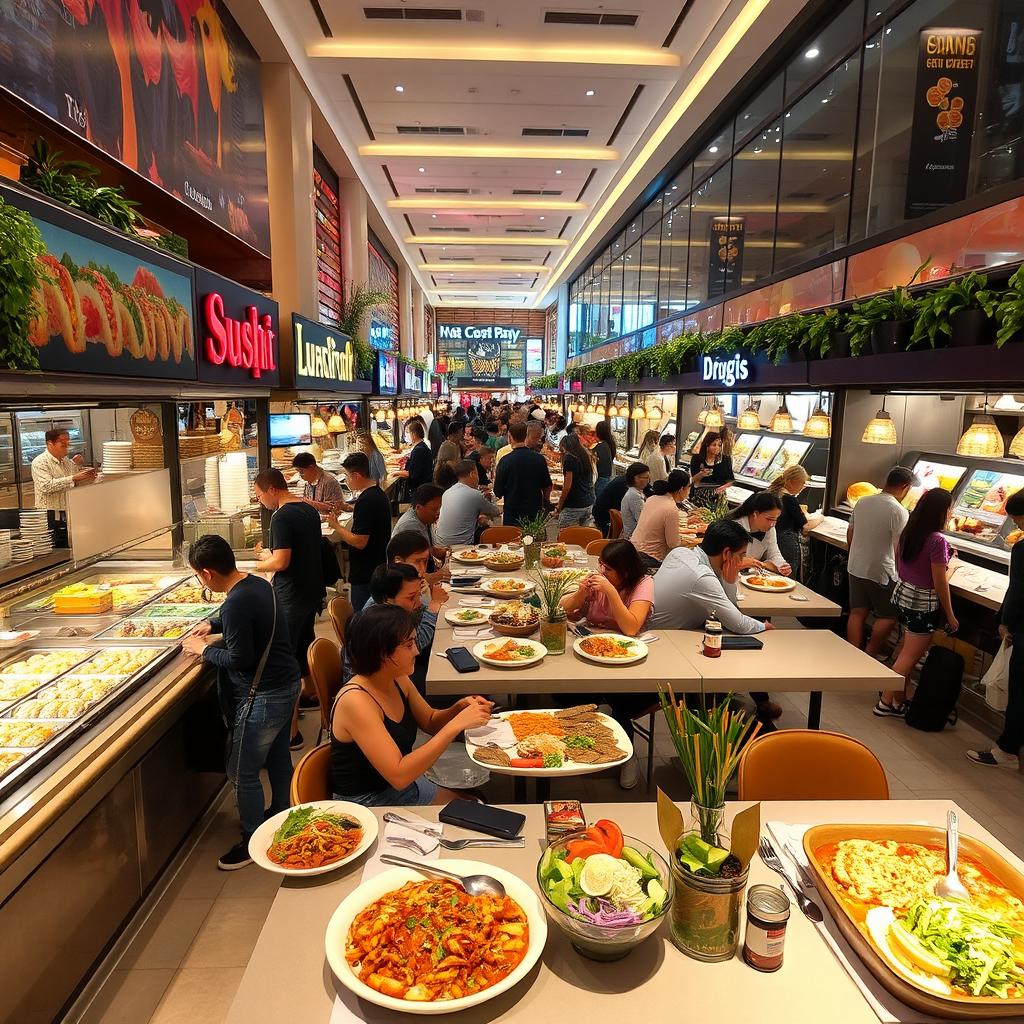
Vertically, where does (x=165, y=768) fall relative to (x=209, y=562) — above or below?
below

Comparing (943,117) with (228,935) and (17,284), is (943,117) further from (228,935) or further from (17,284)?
(228,935)

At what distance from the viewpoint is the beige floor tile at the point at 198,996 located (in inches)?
105

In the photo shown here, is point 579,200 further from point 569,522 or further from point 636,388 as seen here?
point 569,522

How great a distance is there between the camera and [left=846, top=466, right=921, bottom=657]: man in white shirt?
218 inches

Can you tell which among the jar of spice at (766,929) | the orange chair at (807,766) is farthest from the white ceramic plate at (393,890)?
the orange chair at (807,766)

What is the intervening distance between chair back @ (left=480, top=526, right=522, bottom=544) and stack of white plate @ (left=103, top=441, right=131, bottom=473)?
3186 millimetres

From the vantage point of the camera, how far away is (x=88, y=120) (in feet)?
13.0

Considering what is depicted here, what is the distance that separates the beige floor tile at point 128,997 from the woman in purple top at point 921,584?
4.72 m

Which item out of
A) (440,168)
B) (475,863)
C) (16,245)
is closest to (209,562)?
(16,245)

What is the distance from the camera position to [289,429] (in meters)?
8.00

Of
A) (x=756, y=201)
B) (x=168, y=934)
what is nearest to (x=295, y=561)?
(x=168, y=934)

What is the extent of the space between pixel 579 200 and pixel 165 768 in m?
14.5

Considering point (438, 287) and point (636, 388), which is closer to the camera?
point (636, 388)

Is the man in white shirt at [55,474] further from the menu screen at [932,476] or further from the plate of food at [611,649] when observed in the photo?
the menu screen at [932,476]
